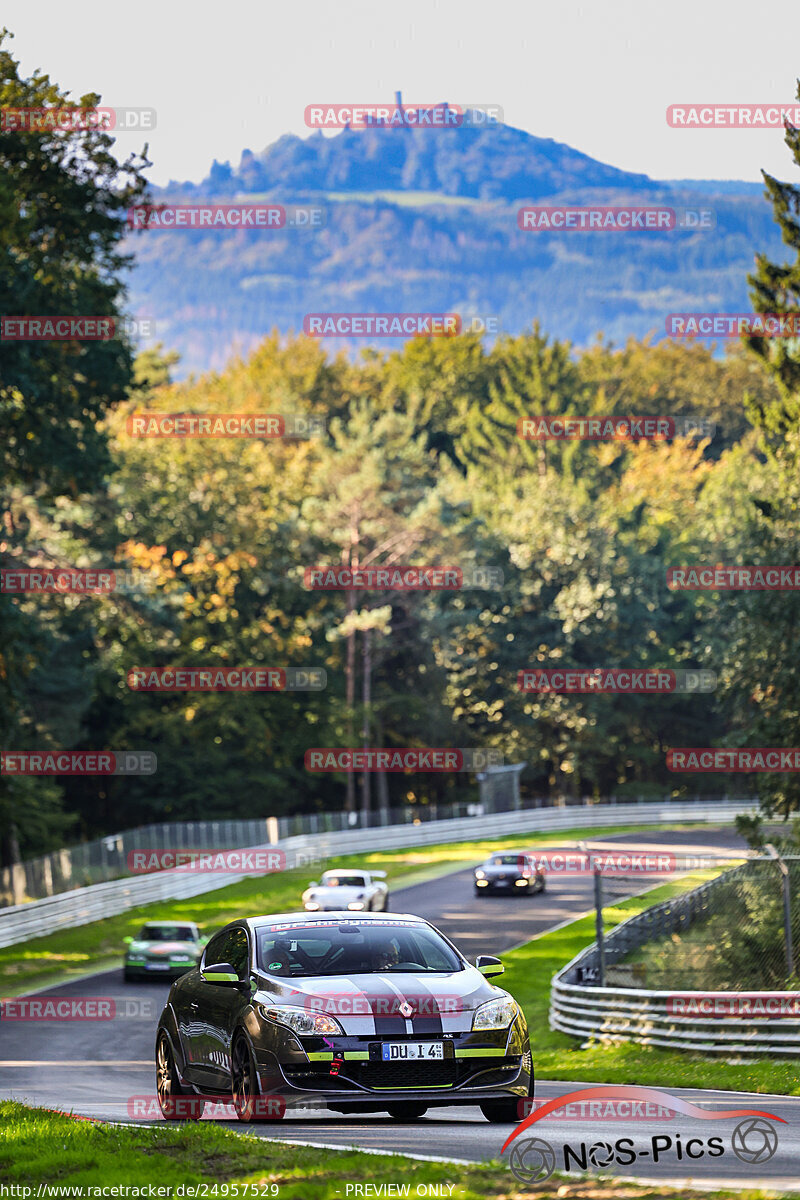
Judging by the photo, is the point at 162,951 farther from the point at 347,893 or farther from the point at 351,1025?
the point at 351,1025

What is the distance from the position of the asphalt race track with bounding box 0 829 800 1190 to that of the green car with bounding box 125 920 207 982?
32 centimetres

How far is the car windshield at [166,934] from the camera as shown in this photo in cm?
2966

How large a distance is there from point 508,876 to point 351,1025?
103 feet

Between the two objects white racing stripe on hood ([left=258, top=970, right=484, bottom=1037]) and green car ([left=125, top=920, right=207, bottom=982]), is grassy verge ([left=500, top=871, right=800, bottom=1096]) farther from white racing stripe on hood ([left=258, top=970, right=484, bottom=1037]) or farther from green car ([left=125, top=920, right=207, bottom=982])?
green car ([left=125, top=920, right=207, bottom=982])

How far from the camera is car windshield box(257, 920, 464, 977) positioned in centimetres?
1010

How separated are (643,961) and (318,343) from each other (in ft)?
302

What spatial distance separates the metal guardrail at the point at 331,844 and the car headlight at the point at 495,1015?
26.6 metres

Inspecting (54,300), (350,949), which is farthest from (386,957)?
(54,300)

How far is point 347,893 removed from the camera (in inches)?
1307

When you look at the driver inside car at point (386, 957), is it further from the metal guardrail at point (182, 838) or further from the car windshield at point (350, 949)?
the metal guardrail at point (182, 838)

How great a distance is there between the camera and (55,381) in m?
33.8

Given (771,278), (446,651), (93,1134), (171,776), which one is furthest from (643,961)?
(446,651)

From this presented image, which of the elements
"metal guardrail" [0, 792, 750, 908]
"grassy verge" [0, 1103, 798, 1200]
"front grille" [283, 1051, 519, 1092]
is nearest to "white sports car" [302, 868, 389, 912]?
"metal guardrail" [0, 792, 750, 908]

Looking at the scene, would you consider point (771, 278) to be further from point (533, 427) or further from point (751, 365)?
point (751, 365)
